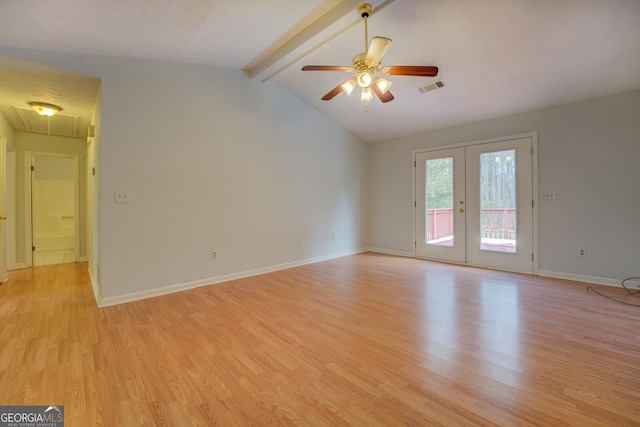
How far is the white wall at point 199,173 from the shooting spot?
3.19m

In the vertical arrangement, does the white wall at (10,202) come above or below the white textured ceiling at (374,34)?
below

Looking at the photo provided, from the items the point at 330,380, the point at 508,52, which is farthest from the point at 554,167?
the point at 330,380

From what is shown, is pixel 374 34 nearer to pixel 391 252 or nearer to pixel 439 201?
pixel 439 201

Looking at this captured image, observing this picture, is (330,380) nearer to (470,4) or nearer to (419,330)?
(419,330)

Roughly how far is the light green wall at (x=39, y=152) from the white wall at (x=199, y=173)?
312 cm

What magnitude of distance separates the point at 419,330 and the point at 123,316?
2806mm

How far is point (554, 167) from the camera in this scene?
4.08 m

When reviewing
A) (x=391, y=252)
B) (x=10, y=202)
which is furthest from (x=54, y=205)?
(x=391, y=252)

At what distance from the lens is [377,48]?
2.42 meters

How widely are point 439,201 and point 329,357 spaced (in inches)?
160

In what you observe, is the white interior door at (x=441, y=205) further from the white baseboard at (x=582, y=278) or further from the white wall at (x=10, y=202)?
the white wall at (x=10, y=202)

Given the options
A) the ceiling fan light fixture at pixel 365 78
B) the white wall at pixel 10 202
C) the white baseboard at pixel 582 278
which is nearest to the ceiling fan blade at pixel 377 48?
the ceiling fan light fixture at pixel 365 78

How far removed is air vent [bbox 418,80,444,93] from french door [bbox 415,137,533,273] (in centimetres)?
138

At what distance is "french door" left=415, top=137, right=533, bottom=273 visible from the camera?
4355 millimetres
